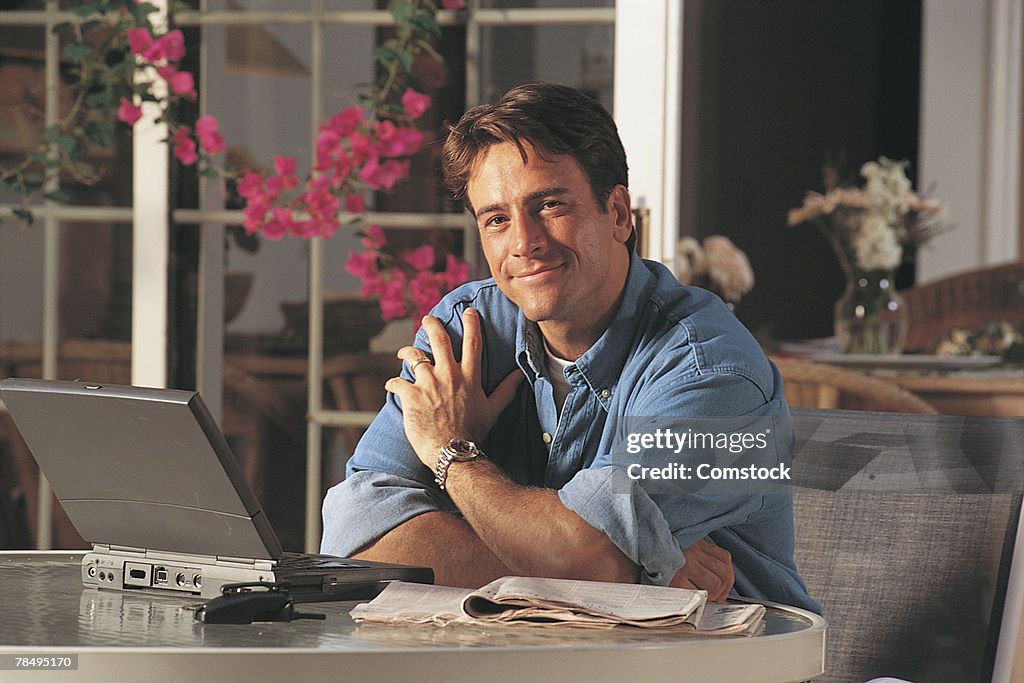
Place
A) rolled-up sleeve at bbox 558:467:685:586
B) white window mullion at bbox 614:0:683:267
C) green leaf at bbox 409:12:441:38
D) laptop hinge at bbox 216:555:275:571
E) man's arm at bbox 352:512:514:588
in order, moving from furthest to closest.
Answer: green leaf at bbox 409:12:441:38 < white window mullion at bbox 614:0:683:267 < man's arm at bbox 352:512:514:588 < rolled-up sleeve at bbox 558:467:685:586 < laptop hinge at bbox 216:555:275:571

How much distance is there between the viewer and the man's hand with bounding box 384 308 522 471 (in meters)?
1.77

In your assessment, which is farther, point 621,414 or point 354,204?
point 354,204

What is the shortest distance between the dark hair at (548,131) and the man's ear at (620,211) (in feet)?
0.05

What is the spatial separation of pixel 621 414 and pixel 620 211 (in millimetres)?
352

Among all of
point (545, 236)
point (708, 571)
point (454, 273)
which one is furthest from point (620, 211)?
point (454, 273)

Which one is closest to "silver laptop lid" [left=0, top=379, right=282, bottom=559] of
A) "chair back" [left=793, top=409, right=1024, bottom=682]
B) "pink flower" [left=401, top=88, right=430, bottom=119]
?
"chair back" [left=793, top=409, right=1024, bottom=682]

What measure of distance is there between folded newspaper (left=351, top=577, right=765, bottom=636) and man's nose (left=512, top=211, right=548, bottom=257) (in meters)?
0.67

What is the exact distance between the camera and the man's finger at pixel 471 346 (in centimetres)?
187

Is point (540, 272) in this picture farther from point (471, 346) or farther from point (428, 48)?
point (428, 48)

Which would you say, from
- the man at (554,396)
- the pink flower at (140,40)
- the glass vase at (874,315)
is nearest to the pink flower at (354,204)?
the pink flower at (140,40)

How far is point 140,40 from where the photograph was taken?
126 inches

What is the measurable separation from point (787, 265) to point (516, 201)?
15.1 ft

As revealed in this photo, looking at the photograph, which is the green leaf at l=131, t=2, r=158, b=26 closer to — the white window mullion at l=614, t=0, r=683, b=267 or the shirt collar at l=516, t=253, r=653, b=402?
the white window mullion at l=614, t=0, r=683, b=267

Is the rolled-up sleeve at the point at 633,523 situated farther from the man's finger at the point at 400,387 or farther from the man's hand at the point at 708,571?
the man's finger at the point at 400,387
